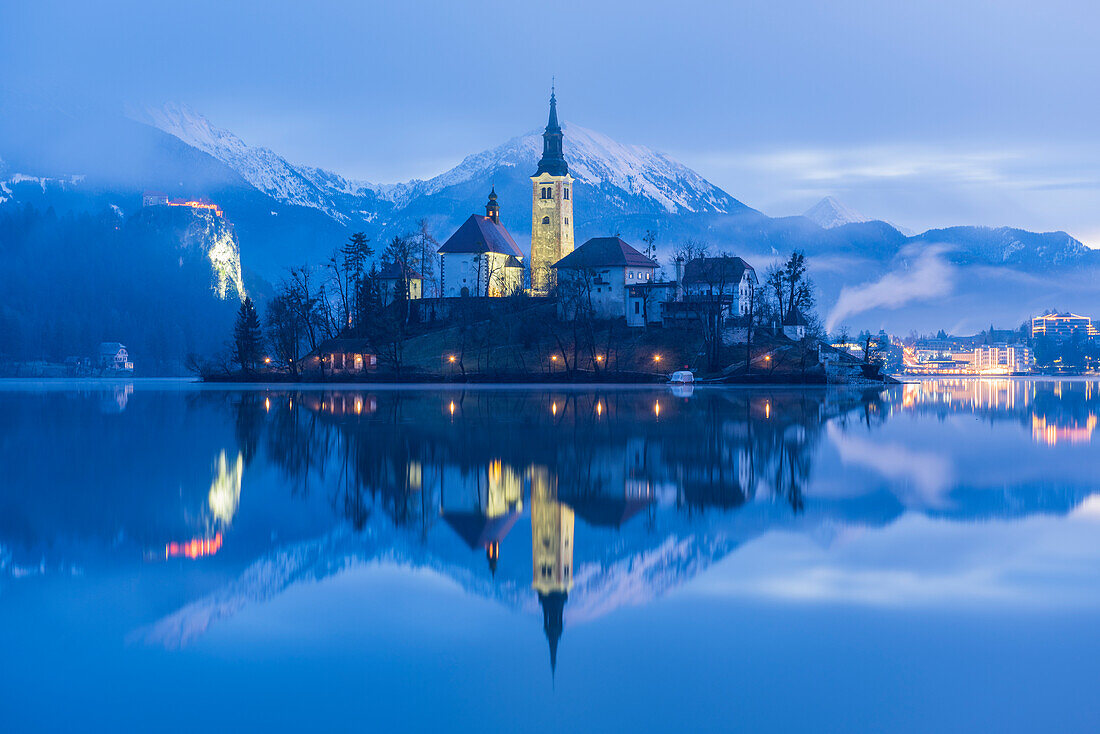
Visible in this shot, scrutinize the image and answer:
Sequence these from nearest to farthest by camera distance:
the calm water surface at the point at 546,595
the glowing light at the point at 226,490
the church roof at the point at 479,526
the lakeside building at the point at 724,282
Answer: the calm water surface at the point at 546,595 < the church roof at the point at 479,526 < the glowing light at the point at 226,490 < the lakeside building at the point at 724,282

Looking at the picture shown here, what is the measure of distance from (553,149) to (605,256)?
27.4 metres

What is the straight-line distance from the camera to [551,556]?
14.1m

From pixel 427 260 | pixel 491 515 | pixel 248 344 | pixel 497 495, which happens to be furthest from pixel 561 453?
pixel 427 260

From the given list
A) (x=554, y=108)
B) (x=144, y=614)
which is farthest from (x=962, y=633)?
(x=554, y=108)

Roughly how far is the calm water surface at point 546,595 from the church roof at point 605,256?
295 feet

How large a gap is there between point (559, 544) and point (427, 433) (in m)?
20.8

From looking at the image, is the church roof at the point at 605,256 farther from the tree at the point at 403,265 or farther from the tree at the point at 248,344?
the tree at the point at 248,344

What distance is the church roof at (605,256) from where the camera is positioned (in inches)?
4537

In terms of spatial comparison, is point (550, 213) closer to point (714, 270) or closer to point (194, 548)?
point (714, 270)

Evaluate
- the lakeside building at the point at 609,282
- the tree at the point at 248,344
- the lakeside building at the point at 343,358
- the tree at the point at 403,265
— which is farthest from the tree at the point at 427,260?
the tree at the point at 248,344

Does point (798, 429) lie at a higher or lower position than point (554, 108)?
lower

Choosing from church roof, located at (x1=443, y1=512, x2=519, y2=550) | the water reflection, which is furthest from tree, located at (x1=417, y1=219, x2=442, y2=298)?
church roof, located at (x1=443, y1=512, x2=519, y2=550)

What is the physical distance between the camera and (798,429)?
38500 millimetres

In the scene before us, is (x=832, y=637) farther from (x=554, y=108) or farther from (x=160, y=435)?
(x=554, y=108)
